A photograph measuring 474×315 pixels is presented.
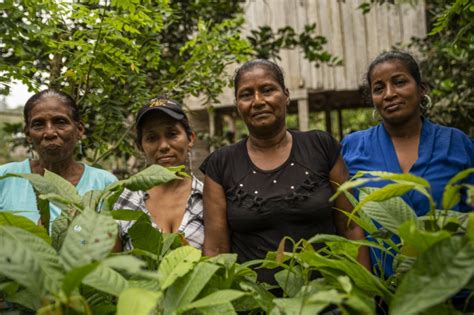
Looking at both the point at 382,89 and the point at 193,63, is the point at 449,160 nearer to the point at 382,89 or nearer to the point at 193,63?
the point at 382,89

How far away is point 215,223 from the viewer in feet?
7.51

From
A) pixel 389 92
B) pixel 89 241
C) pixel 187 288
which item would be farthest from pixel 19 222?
pixel 389 92

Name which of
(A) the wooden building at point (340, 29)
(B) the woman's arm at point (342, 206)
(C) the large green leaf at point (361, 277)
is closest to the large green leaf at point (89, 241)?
(C) the large green leaf at point (361, 277)

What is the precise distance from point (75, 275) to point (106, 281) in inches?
6.9

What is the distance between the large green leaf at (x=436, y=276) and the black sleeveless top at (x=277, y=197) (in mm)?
1158

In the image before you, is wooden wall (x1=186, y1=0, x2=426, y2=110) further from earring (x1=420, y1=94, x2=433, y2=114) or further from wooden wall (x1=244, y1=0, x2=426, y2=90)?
earring (x1=420, y1=94, x2=433, y2=114)

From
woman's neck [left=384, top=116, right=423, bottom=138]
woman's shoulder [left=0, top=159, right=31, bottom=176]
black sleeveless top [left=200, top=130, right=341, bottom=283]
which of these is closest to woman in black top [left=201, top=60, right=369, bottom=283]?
black sleeveless top [left=200, top=130, right=341, bottom=283]

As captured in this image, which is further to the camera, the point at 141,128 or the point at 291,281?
the point at 141,128

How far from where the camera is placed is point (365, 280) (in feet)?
3.84

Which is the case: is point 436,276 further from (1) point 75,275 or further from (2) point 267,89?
(2) point 267,89

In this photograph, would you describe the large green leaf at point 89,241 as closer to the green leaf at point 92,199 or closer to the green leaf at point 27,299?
the green leaf at point 27,299

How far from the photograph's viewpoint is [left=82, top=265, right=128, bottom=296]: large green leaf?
108 cm

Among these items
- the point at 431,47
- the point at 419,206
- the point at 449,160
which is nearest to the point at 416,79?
the point at 449,160

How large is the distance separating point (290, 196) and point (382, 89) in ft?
2.30
